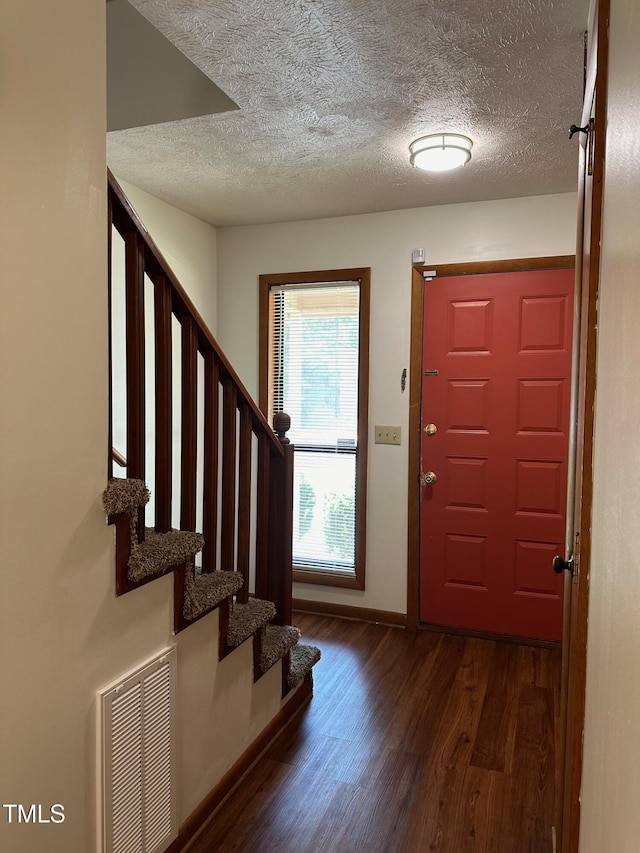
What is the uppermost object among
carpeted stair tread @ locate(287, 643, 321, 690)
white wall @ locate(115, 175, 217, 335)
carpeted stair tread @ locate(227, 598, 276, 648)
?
white wall @ locate(115, 175, 217, 335)

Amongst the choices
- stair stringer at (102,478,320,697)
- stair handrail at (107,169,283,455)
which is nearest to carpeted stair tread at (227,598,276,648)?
stair stringer at (102,478,320,697)

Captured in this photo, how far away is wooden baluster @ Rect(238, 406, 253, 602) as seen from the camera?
220 cm

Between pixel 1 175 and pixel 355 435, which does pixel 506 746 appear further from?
pixel 1 175

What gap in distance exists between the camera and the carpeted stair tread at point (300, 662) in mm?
→ 2535

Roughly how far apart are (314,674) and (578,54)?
2.79 metres

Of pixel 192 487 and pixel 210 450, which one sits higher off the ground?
pixel 210 450

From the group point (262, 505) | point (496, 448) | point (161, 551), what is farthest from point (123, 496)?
point (496, 448)

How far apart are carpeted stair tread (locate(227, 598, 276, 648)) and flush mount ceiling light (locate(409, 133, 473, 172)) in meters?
1.98

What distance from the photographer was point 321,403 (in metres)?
3.74

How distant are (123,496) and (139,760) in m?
0.71

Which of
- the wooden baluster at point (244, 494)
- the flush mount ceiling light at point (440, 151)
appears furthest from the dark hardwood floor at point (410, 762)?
the flush mount ceiling light at point (440, 151)

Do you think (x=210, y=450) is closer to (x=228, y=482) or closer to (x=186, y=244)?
(x=228, y=482)

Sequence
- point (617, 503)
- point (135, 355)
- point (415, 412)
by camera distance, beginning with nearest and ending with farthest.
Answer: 1. point (617, 503)
2. point (135, 355)
3. point (415, 412)

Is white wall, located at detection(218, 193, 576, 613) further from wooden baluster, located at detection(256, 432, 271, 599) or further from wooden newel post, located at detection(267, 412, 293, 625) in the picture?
wooden baluster, located at detection(256, 432, 271, 599)
